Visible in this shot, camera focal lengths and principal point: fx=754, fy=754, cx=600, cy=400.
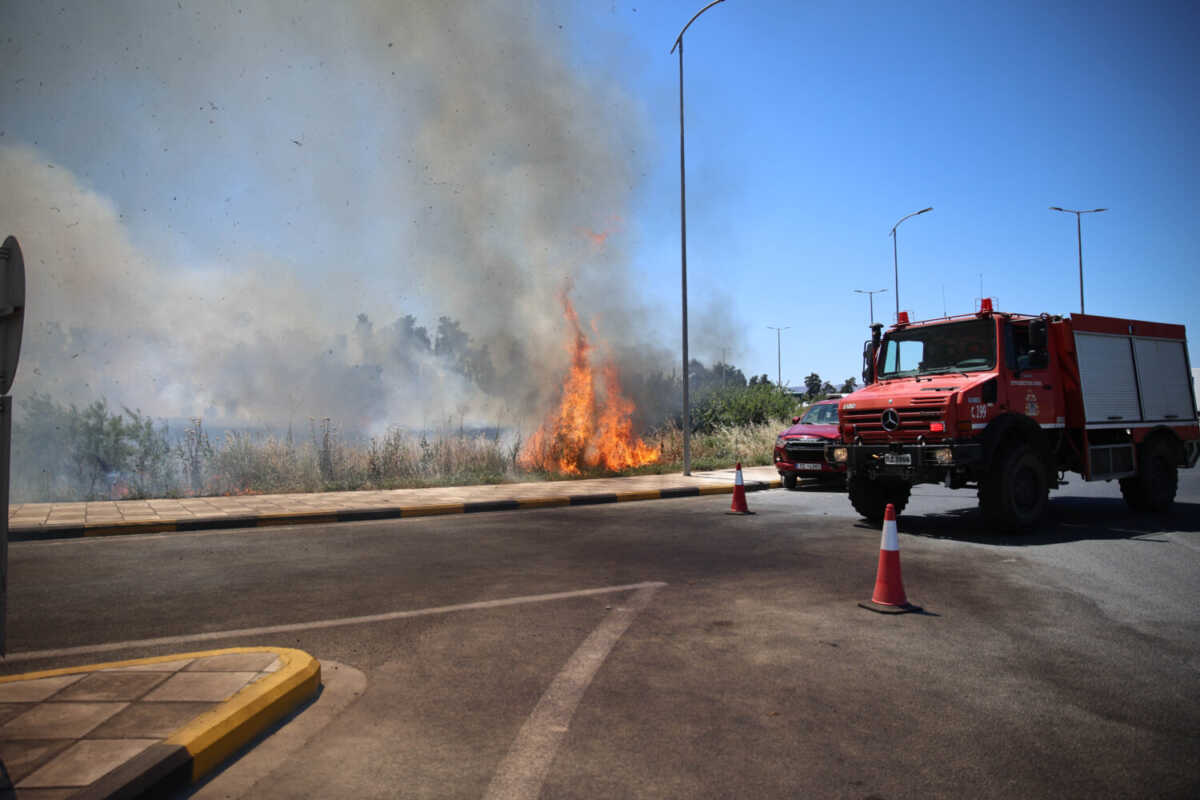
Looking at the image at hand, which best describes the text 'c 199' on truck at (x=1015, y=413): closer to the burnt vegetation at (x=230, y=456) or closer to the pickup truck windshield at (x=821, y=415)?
the pickup truck windshield at (x=821, y=415)

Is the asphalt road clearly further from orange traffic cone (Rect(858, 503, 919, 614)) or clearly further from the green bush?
the green bush

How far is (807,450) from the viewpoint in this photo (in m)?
14.2

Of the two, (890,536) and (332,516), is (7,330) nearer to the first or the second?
(890,536)

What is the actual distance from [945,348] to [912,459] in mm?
1865

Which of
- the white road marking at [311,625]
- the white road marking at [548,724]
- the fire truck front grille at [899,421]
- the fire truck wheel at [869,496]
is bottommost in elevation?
the white road marking at [548,724]

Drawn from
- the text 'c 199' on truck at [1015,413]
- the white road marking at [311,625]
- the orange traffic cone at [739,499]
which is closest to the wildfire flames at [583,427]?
the orange traffic cone at [739,499]

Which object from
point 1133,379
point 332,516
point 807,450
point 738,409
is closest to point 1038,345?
point 1133,379

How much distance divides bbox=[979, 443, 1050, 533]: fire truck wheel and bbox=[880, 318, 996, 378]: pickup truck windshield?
3.79ft

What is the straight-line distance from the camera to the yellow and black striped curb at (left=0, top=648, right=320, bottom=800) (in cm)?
267

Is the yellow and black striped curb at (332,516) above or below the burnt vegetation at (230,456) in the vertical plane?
below

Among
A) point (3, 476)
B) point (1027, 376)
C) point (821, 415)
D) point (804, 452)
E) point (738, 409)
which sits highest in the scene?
point (738, 409)

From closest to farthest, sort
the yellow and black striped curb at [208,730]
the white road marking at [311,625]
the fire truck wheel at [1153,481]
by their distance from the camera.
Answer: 1. the yellow and black striped curb at [208,730]
2. the white road marking at [311,625]
3. the fire truck wheel at [1153,481]

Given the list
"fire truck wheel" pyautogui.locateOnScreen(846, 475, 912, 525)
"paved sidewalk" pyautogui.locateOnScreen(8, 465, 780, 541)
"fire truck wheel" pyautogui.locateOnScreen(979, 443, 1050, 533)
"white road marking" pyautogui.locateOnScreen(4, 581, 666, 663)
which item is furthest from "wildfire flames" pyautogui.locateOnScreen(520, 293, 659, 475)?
"white road marking" pyautogui.locateOnScreen(4, 581, 666, 663)

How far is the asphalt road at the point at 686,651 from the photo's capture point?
3.03 meters
